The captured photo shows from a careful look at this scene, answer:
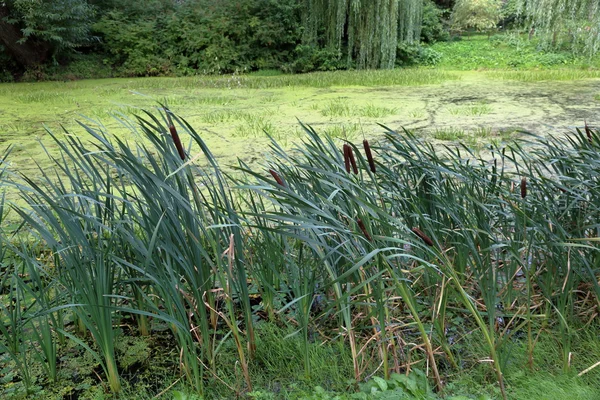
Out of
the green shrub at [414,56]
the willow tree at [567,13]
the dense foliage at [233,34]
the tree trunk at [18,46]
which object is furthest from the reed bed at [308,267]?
the tree trunk at [18,46]

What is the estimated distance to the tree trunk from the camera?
8.39 meters

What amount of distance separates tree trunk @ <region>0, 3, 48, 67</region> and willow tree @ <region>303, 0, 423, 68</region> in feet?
15.1

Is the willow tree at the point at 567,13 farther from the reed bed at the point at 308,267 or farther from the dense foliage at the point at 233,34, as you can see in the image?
the reed bed at the point at 308,267

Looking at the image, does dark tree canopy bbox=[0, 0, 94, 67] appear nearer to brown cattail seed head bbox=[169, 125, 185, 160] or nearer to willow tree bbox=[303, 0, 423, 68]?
willow tree bbox=[303, 0, 423, 68]

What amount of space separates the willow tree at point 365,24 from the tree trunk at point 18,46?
4606 millimetres

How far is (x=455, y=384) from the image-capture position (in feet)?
4.17

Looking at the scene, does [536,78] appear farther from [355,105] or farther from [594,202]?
[594,202]

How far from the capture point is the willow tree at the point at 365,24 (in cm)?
809

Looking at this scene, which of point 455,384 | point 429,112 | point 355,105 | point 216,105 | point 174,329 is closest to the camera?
point 455,384

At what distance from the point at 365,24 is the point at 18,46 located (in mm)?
5751

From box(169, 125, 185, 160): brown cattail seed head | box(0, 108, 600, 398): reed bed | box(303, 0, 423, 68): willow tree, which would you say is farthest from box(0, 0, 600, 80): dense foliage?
box(169, 125, 185, 160): brown cattail seed head

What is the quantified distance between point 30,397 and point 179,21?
10031 mm

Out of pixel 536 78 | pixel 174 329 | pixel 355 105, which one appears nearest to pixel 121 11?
pixel 355 105

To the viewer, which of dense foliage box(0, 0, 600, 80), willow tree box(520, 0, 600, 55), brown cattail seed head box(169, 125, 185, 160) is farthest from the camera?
dense foliage box(0, 0, 600, 80)
